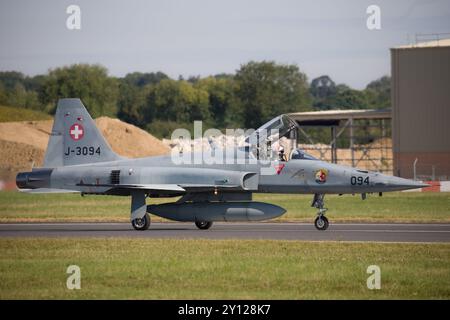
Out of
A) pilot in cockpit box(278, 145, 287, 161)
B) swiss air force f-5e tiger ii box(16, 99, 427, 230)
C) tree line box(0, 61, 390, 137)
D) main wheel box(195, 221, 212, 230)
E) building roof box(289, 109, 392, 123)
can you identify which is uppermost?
tree line box(0, 61, 390, 137)

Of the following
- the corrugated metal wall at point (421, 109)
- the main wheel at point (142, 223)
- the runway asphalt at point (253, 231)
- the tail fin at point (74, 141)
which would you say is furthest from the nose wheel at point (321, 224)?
the corrugated metal wall at point (421, 109)

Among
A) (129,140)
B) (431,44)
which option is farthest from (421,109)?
(129,140)

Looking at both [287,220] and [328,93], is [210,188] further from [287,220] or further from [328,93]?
[328,93]

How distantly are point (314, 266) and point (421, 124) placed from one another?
42.4 m

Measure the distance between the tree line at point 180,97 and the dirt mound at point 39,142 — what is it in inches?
749

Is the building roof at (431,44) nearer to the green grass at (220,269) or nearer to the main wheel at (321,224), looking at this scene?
the main wheel at (321,224)

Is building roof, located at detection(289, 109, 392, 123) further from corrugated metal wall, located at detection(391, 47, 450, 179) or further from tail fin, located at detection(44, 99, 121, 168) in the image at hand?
tail fin, located at detection(44, 99, 121, 168)

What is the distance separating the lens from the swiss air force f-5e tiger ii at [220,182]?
78.8 feet

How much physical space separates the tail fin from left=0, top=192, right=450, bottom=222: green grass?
452 centimetres

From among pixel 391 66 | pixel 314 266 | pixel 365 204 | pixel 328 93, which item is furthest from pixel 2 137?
pixel 328 93

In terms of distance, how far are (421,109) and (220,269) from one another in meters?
43.3

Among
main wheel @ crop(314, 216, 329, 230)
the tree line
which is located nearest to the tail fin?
main wheel @ crop(314, 216, 329, 230)

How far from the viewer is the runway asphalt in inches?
875
